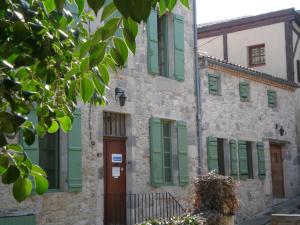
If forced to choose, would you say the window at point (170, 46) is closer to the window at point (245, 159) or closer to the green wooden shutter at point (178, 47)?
the green wooden shutter at point (178, 47)

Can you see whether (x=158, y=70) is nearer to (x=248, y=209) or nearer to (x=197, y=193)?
(x=197, y=193)

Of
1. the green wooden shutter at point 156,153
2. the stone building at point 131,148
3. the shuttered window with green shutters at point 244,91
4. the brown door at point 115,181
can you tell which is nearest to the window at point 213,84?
the stone building at point 131,148

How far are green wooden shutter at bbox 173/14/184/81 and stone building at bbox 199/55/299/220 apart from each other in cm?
102

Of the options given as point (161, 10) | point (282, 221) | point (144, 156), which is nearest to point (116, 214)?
point (144, 156)

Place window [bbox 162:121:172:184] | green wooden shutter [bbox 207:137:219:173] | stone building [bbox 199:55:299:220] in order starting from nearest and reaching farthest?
1. window [bbox 162:121:172:184]
2. green wooden shutter [bbox 207:137:219:173]
3. stone building [bbox 199:55:299:220]

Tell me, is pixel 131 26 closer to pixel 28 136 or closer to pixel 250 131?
pixel 28 136

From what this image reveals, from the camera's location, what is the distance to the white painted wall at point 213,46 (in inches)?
803

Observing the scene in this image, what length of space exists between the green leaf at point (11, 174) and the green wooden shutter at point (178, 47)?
1100 cm

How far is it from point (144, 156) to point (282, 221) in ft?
14.5

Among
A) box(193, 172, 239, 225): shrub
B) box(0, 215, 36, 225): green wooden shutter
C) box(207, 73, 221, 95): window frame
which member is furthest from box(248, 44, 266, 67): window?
box(0, 215, 36, 225): green wooden shutter

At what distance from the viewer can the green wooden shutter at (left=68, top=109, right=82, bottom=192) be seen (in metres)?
10.1

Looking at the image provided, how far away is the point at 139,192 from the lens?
11.6m

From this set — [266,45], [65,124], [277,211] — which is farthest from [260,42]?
[65,124]

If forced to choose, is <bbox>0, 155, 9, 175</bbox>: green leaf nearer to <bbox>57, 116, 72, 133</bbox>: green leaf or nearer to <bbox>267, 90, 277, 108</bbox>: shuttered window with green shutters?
<bbox>57, 116, 72, 133</bbox>: green leaf
